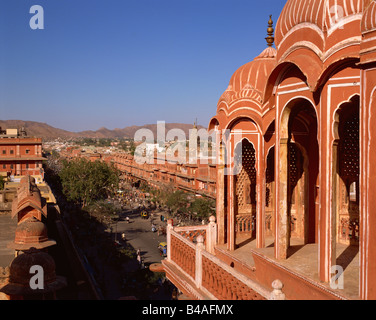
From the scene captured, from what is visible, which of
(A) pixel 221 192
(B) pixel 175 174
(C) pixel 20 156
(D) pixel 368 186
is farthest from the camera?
(C) pixel 20 156

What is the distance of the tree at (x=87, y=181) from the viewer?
1529 inches

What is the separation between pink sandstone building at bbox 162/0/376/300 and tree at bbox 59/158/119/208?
102ft

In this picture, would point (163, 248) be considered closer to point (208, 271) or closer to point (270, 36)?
point (270, 36)

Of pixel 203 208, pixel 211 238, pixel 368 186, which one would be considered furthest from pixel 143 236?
pixel 368 186

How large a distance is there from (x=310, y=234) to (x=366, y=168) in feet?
14.4

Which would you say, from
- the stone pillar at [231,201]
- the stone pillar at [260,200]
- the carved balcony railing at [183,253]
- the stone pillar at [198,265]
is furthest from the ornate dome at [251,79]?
the stone pillar at [198,265]

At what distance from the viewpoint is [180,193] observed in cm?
3788

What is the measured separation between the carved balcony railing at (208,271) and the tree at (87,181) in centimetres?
3213

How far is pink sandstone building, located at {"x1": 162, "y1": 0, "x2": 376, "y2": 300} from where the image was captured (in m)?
4.07

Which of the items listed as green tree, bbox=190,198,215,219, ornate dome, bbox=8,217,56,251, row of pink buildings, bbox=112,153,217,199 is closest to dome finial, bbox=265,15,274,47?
ornate dome, bbox=8,217,56,251

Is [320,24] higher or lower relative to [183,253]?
higher

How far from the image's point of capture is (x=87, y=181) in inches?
1535

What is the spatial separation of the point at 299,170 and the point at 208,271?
4141 mm
